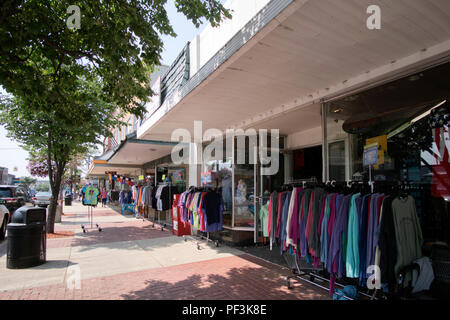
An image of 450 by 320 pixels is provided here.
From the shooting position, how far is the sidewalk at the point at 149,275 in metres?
4.12

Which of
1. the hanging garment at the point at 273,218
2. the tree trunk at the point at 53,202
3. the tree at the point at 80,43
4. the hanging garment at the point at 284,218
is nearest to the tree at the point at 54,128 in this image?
the tree trunk at the point at 53,202

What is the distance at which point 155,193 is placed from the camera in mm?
10914

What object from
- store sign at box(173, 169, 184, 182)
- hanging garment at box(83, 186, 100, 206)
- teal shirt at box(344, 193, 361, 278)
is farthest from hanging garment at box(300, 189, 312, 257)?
hanging garment at box(83, 186, 100, 206)

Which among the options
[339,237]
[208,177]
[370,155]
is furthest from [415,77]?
[208,177]

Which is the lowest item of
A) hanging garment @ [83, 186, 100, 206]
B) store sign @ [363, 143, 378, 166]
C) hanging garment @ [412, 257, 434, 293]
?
hanging garment @ [412, 257, 434, 293]

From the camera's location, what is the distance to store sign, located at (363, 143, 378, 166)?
426cm

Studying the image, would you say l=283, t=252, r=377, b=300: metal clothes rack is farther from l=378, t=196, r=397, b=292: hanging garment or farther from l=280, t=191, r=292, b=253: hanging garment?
l=378, t=196, r=397, b=292: hanging garment

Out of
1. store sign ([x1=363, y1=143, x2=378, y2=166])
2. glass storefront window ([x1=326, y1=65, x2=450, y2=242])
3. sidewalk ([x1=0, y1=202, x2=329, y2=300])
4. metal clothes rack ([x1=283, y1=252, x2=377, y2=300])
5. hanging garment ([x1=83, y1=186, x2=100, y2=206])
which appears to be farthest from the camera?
hanging garment ([x1=83, y1=186, x2=100, y2=206])

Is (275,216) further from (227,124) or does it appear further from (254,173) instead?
(227,124)

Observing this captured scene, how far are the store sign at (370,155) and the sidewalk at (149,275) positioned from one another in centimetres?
219

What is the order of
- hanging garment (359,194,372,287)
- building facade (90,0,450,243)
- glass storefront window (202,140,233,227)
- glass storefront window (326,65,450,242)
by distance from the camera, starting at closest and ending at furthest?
building facade (90,0,450,243) < hanging garment (359,194,372,287) < glass storefront window (326,65,450,242) < glass storefront window (202,140,233,227)

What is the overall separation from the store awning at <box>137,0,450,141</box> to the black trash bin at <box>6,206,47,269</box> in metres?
3.82

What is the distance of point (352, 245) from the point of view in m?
3.35
